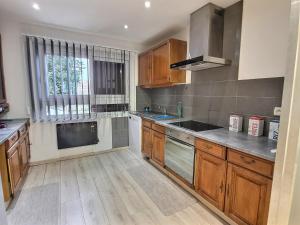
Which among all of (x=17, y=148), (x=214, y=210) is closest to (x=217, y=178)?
(x=214, y=210)

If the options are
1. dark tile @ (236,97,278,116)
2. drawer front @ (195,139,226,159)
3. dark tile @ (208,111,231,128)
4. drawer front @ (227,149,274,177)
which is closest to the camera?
drawer front @ (227,149,274,177)

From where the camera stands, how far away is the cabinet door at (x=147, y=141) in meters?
3.00

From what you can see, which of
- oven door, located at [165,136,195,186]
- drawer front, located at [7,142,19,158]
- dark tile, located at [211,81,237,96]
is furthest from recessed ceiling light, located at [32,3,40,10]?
dark tile, located at [211,81,237,96]

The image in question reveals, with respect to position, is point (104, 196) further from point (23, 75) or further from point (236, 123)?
point (23, 75)

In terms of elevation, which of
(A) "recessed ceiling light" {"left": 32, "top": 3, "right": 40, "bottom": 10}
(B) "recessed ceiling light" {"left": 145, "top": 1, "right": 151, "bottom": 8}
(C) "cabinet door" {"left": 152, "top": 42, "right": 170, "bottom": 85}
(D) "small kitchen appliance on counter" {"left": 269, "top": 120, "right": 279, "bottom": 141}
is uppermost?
(A) "recessed ceiling light" {"left": 32, "top": 3, "right": 40, "bottom": 10}

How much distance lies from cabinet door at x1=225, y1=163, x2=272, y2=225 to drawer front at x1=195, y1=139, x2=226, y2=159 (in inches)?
5.1

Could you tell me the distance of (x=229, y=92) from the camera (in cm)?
217

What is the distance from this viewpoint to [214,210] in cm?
182

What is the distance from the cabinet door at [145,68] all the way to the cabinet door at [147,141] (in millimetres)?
1019

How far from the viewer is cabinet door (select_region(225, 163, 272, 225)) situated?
4.28 feet

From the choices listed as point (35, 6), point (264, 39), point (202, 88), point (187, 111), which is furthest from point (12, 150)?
point (264, 39)

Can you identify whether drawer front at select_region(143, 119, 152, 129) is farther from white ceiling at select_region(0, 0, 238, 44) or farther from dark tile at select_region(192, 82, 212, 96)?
white ceiling at select_region(0, 0, 238, 44)

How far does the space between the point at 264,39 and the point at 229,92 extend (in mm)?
732

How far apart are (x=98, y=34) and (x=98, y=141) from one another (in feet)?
7.22
